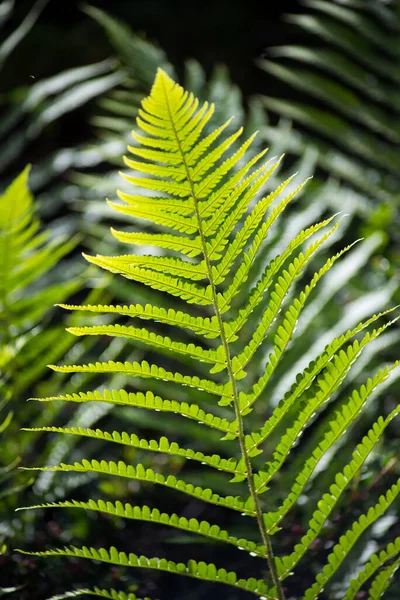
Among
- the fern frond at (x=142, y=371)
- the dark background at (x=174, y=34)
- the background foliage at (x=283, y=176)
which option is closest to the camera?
the fern frond at (x=142, y=371)

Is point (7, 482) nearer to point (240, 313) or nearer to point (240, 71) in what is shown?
point (240, 313)

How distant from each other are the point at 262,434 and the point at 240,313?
0.40 feet

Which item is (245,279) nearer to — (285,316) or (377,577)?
(285,316)

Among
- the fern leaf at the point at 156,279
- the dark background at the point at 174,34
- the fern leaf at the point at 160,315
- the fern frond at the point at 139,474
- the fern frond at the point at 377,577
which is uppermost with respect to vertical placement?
the dark background at the point at 174,34

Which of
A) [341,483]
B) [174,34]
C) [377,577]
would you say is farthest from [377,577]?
[174,34]

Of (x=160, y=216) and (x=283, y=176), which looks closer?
(x=160, y=216)

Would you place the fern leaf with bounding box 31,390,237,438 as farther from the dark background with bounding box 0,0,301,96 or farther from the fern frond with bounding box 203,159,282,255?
the dark background with bounding box 0,0,301,96

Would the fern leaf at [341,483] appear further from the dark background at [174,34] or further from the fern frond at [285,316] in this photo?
the dark background at [174,34]

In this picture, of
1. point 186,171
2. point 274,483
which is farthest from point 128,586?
point 186,171

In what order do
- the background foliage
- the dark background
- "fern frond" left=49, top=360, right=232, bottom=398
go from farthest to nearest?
the dark background
the background foliage
"fern frond" left=49, top=360, right=232, bottom=398

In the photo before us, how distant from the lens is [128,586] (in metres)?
0.93

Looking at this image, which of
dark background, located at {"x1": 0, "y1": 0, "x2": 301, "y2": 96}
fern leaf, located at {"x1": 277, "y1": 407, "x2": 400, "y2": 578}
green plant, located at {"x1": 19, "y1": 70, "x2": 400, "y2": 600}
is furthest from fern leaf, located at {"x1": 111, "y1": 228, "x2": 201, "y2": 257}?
dark background, located at {"x1": 0, "y1": 0, "x2": 301, "y2": 96}

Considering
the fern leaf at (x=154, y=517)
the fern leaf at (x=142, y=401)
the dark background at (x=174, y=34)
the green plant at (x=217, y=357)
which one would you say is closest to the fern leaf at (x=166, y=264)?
the green plant at (x=217, y=357)

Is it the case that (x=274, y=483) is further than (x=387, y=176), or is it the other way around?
(x=387, y=176)
